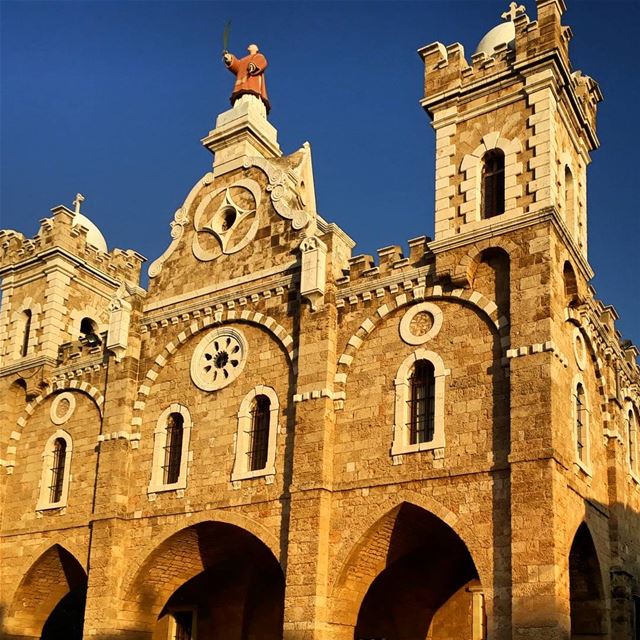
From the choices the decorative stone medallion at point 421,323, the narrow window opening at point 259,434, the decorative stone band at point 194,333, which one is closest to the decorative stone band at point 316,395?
the narrow window opening at point 259,434

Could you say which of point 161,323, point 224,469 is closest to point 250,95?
point 161,323

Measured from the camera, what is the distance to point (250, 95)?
1176 inches

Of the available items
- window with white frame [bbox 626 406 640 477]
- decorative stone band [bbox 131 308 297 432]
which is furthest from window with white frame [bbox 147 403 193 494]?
window with white frame [bbox 626 406 640 477]

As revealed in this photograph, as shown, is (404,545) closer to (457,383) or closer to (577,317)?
(457,383)

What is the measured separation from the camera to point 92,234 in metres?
34.5

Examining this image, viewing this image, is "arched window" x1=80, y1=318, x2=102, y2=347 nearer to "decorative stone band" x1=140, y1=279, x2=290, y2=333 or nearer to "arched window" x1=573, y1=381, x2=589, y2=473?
"decorative stone band" x1=140, y1=279, x2=290, y2=333

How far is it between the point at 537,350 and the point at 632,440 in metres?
8.27

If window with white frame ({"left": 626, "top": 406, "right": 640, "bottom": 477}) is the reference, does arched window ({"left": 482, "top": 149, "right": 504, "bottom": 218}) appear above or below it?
above

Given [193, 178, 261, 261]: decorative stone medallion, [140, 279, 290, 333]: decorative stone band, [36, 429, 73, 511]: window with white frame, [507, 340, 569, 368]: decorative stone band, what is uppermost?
[193, 178, 261, 261]: decorative stone medallion

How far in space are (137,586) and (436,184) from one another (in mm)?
12946

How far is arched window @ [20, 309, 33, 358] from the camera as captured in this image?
31.6 metres

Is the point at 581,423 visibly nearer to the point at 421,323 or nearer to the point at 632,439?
the point at 421,323

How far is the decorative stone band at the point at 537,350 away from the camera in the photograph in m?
20.3

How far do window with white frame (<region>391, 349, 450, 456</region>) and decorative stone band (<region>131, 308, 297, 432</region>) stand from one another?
12.3ft
